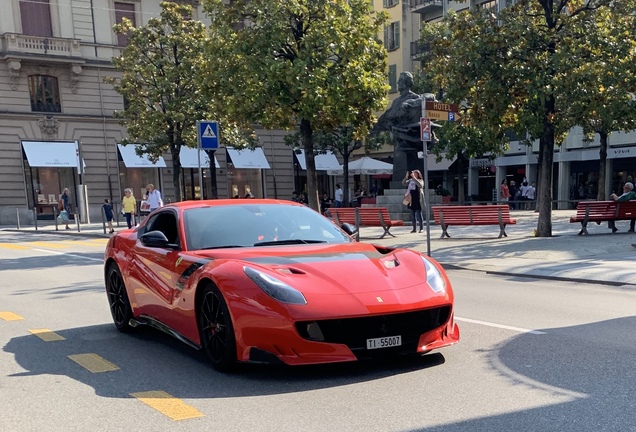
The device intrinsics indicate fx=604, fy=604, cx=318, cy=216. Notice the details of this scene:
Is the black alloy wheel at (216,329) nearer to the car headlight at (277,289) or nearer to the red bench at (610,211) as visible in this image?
the car headlight at (277,289)

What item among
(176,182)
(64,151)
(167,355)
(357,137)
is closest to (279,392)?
(167,355)

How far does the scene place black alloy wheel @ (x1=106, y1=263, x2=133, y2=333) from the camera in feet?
21.1

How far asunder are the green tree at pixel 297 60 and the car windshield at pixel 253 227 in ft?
32.4

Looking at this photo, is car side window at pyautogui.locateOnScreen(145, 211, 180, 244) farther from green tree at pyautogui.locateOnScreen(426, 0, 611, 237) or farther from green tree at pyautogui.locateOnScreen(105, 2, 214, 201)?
green tree at pyautogui.locateOnScreen(105, 2, 214, 201)

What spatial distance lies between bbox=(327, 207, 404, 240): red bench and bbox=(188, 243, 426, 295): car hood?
11.5m

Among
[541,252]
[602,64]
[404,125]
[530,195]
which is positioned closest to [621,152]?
[530,195]

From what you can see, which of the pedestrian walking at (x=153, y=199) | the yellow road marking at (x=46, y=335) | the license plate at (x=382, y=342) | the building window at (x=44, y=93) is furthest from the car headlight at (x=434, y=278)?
the building window at (x=44, y=93)

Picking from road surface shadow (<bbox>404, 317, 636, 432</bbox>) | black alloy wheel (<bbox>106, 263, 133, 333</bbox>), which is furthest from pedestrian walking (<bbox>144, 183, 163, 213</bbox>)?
road surface shadow (<bbox>404, 317, 636, 432</bbox>)

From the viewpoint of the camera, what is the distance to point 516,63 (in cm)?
1449

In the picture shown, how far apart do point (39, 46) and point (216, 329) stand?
35732mm

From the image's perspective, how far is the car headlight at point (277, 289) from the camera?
430cm

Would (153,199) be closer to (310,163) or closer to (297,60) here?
(310,163)

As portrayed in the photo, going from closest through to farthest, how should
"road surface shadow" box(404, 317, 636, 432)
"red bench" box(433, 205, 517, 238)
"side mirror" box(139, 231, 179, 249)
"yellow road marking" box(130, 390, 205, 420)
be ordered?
"road surface shadow" box(404, 317, 636, 432) → "yellow road marking" box(130, 390, 205, 420) → "side mirror" box(139, 231, 179, 249) → "red bench" box(433, 205, 517, 238)

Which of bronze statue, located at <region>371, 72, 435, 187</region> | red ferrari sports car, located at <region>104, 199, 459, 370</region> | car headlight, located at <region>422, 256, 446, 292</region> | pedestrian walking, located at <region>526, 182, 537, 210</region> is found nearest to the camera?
red ferrari sports car, located at <region>104, 199, 459, 370</region>
